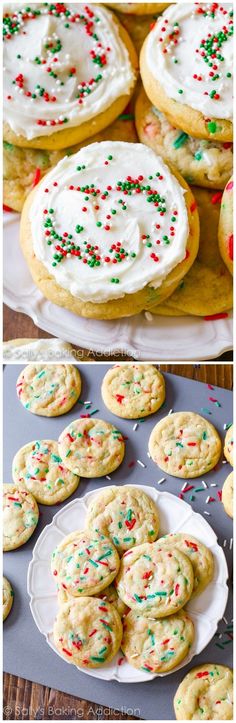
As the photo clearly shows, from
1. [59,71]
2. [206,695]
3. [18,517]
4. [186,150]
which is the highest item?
[59,71]

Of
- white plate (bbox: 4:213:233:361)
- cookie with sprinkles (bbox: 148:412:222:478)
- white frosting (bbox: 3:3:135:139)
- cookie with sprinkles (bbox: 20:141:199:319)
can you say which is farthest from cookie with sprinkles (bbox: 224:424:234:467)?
white frosting (bbox: 3:3:135:139)

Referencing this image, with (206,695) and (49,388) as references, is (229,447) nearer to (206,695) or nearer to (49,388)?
(49,388)

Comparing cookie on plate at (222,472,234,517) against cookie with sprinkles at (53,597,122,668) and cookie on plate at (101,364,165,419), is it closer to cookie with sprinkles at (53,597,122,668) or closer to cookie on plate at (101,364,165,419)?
cookie on plate at (101,364,165,419)

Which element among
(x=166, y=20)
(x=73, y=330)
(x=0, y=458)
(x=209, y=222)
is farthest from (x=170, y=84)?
(x=0, y=458)

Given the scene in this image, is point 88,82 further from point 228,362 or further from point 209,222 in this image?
point 228,362

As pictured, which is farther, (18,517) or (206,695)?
(18,517)

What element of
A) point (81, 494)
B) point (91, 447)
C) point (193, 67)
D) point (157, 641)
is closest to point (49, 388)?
point (91, 447)

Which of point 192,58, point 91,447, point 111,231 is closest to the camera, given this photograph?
point 111,231
